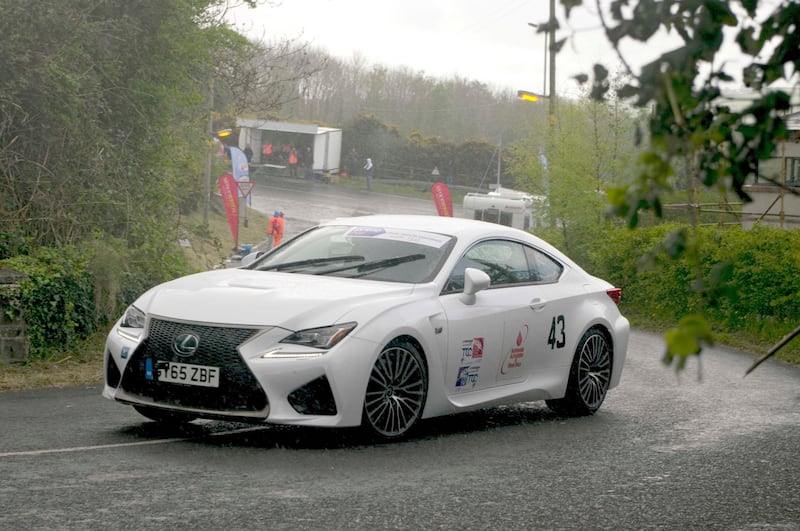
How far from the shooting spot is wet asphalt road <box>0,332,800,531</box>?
21.0ft

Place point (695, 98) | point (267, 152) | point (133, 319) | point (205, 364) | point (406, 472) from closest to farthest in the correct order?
1. point (695, 98)
2. point (406, 472)
3. point (205, 364)
4. point (133, 319)
5. point (267, 152)

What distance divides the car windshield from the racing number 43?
115cm

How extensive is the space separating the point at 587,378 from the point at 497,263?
4.50 ft

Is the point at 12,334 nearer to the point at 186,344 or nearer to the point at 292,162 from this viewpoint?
the point at 186,344

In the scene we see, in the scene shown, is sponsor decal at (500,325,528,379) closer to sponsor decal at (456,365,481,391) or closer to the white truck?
sponsor decal at (456,365,481,391)

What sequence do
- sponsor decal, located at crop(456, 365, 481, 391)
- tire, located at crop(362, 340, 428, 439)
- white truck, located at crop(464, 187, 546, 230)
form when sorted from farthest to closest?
white truck, located at crop(464, 187, 546, 230), sponsor decal, located at crop(456, 365, 481, 391), tire, located at crop(362, 340, 428, 439)

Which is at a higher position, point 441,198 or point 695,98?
point 695,98

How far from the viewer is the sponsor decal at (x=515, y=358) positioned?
952cm

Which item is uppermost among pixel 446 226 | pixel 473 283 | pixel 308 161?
pixel 308 161

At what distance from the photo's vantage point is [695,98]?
3662 mm

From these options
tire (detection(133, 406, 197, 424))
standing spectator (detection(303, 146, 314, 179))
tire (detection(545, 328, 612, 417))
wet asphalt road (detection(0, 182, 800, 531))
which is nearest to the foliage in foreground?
tire (detection(545, 328, 612, 417))

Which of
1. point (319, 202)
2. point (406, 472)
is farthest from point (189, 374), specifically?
point (319, 202)

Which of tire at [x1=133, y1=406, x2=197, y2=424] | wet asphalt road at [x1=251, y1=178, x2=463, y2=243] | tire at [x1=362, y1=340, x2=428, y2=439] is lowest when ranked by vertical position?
wet asphalt road at [x1=251, y1=178, x2=463, y2=243]

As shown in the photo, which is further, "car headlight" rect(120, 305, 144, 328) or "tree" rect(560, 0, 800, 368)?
"car headlight" rect(120, 305, 144, 328)
